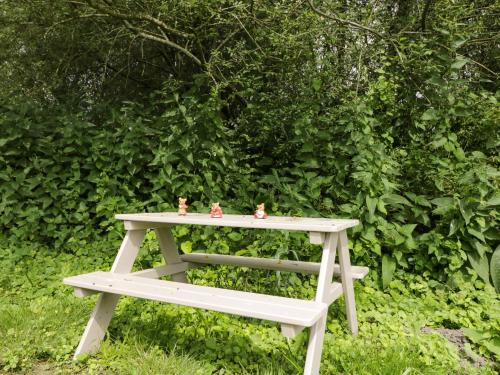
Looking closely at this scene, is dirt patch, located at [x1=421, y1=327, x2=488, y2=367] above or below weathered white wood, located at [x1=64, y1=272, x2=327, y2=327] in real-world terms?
below

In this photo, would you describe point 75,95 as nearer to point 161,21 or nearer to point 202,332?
point 161,21

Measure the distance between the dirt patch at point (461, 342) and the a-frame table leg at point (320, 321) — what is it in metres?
1.13

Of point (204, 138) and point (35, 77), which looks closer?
point (204, 138)

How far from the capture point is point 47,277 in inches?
154

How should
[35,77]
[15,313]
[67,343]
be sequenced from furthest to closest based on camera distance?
1. [35,77]
2. [15,313]
3. [67,343]

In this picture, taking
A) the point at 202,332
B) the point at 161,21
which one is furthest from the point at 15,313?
the point at 161,21

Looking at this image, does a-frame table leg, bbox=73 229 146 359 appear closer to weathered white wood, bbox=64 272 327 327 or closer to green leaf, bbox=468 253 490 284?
weathered white wood, bbox=64 272 327 327

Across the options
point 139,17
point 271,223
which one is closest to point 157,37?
point 139,17

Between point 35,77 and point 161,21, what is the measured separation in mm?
2473

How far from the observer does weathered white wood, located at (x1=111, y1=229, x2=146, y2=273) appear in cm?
276

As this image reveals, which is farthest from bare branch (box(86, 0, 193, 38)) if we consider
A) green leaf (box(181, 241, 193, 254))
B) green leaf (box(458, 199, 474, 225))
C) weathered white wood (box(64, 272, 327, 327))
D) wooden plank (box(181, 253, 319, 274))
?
green leaf (box(458, 199, 474, 225))

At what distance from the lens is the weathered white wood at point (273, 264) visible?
9.46ft

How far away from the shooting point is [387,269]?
11.5 ft

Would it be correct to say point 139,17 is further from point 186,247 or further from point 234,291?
point 234,291
